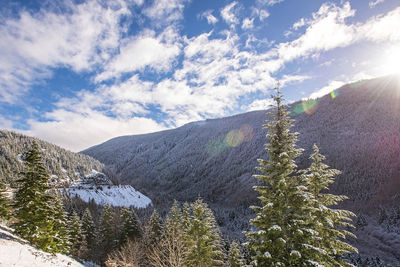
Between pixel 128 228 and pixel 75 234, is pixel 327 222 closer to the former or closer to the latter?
pixel 128 228

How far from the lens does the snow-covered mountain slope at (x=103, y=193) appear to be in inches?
6004

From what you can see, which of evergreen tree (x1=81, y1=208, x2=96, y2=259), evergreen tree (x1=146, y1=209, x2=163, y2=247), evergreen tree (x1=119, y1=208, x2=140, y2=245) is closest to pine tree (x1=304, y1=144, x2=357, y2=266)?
evergreen tree (x1=146, y1=209, x2=163, y2=247)

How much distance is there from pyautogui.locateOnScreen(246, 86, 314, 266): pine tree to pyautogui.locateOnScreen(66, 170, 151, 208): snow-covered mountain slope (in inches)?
6030

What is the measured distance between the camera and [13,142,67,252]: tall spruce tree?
2100 centimetres

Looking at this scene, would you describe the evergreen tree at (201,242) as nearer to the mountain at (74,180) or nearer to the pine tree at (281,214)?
the pine tree at (281,214)

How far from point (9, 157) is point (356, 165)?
29618cm

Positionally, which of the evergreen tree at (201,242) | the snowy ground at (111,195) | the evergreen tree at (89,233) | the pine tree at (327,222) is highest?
the pine tree at (327,222)

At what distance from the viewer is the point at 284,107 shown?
13398 millimetres

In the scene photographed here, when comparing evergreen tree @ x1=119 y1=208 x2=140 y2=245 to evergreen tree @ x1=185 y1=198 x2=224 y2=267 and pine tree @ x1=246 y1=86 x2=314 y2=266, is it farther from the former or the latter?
pine tree @ x1=246 y1=86 x2=314 y2=266

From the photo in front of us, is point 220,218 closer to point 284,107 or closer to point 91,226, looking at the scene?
point 91,226

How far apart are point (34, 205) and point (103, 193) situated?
165063 mm

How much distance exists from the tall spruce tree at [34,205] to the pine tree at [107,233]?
23.3m

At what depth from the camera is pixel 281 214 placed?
11.8 metres

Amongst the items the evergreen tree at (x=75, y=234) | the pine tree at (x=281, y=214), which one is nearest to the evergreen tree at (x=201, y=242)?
the pine tree at (x=281, y=214)
